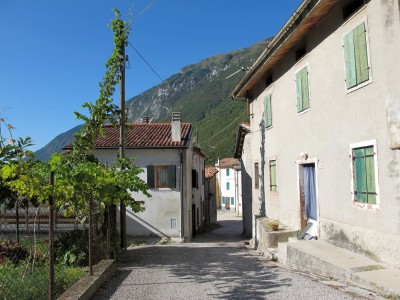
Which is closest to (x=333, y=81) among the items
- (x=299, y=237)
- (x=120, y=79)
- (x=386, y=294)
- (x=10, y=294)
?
(x=299, y=237)

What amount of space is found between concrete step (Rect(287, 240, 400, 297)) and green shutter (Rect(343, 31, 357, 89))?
363 centimetres

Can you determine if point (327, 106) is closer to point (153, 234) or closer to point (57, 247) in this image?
point (57, 247)

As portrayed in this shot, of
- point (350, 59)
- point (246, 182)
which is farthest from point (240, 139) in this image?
point (350, 59)

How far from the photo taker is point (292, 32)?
10602 mm

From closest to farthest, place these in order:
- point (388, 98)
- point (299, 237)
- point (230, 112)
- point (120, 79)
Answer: point (388, 98)
point (299, 237)
point (120, 79)
point (230, 112)

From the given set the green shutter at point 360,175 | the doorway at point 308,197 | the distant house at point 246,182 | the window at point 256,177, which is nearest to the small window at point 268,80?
the window at point 256,177

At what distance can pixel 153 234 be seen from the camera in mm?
21328

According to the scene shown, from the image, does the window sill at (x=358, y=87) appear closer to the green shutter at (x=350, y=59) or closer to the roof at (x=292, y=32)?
the green shutter at (x=350, y=59)

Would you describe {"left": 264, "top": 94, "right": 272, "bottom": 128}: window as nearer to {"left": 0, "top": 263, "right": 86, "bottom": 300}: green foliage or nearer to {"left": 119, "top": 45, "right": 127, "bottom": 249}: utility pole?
{"left": 119, "top": 45, "right": 127, "bottom": 249}: utility pole

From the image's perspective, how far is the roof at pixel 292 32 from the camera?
916 cm

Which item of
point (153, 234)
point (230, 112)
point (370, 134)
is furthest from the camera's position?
point (230, 112)

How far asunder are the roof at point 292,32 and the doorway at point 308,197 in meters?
3.67

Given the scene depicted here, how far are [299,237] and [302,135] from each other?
Answer: 9.76 feet

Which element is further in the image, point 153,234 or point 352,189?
point 153,234
